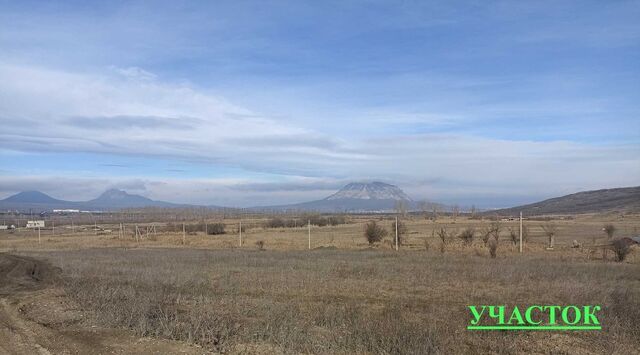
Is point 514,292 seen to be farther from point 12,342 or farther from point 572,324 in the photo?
point 12,342

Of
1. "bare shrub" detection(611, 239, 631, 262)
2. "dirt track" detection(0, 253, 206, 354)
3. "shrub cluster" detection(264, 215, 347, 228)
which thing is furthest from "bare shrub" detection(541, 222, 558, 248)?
"shrub cluster" detection(264, 215, 347, 228)

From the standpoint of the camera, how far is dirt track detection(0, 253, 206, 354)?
8188mm

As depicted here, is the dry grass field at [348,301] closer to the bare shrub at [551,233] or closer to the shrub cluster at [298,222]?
the bare shrub at [551,233]

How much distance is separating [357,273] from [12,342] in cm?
1199

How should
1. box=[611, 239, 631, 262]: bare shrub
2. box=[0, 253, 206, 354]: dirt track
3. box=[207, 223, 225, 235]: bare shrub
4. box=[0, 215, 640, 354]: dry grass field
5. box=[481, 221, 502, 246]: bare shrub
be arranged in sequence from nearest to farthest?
box=[0, 253, 206, 354]: dirt track
box=[0, 215, 640, 354]: dry grass field
box=[611, 239, 631, 262]: bare shrub
box=[481, 221, 502, 246]: bare shrub
box=[207, 223, 225, 235]: bare shrub

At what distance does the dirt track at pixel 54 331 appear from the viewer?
819cm

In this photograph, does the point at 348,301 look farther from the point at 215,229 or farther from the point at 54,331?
the point at 215,229

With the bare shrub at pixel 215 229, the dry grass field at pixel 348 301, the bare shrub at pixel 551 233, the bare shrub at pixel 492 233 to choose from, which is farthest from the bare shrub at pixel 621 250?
the bare shrub at pixel 215 229

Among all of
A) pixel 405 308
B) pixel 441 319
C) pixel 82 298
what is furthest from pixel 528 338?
pixel 82 298

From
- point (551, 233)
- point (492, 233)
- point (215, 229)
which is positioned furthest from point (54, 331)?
point (215, 229)

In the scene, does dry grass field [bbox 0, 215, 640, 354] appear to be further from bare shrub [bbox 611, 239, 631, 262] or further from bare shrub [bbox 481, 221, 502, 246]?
bare shrub [bbox 481, 221, 502, 246]

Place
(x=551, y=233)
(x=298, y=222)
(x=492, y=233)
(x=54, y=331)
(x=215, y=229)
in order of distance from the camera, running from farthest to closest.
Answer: (x=298, y=222)
(x=215, y=229)
(x=492, y=233)
(x=551, y=233)
(x=54, y=331)

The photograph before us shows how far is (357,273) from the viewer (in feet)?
63.1

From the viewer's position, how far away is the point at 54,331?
379 inches
